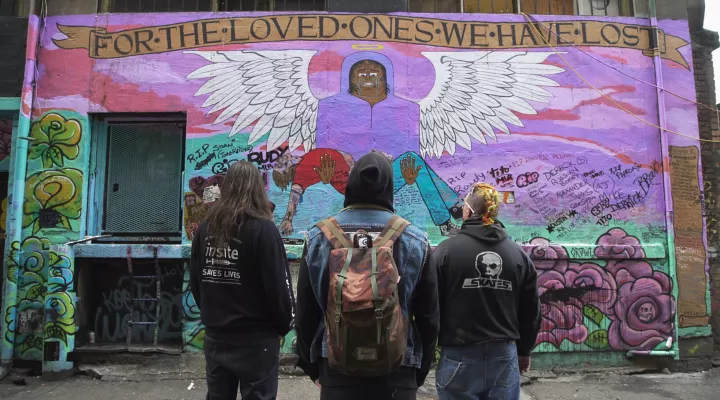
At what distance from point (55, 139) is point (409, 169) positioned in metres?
4.34

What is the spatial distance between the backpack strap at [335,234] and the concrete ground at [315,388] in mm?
Answer: 3154

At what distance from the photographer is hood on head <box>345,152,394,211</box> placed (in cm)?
227

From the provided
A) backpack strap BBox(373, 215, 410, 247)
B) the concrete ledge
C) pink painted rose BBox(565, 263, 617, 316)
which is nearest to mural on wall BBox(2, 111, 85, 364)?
the concrete ledge

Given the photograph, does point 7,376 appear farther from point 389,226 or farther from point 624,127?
point 624,127

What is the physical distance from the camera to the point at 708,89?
6.26 metres

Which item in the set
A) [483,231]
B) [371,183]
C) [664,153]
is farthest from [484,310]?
[664,153]

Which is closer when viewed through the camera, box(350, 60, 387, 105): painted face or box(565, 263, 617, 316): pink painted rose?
box(565, 263, 617, 316): pink painted rose

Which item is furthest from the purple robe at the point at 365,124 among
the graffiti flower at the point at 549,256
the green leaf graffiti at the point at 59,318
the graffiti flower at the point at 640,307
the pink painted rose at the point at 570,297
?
the green leaf graffiti at the point at 59,318

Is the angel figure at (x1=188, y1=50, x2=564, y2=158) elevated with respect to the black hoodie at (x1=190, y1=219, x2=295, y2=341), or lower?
elevated

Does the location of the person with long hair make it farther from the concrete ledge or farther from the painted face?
the painted face

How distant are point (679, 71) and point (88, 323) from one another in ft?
26.3

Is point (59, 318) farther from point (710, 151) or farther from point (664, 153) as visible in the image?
point (710, 151)

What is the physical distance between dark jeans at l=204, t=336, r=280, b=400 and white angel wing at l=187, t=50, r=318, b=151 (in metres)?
3.51

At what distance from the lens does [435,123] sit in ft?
19.5
